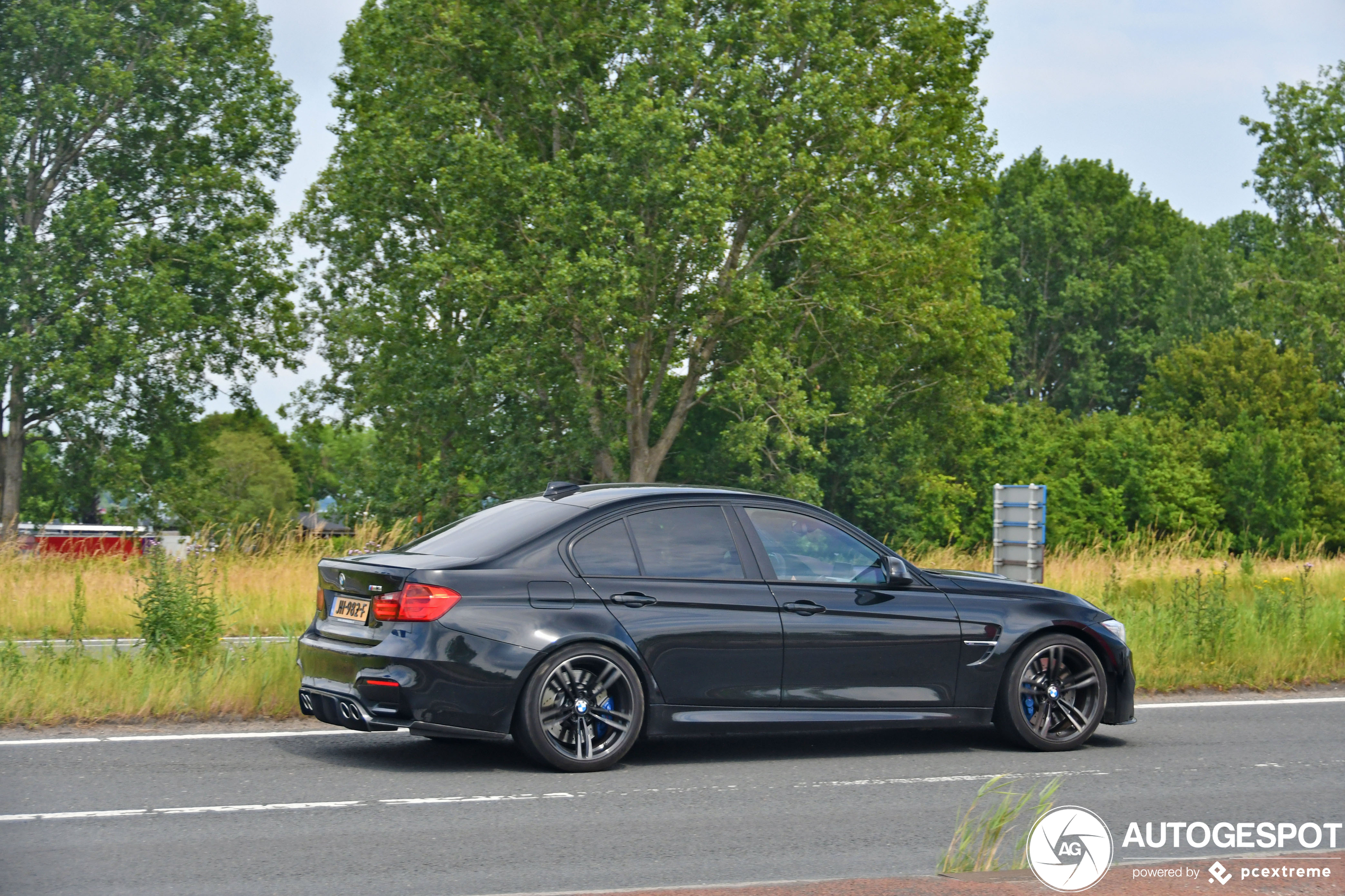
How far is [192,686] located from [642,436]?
96.7ft

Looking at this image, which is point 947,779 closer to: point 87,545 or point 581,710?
point 581,710

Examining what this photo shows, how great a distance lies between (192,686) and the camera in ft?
33.1

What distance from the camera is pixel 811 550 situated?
8.88 metres

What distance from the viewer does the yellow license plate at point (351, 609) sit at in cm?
812

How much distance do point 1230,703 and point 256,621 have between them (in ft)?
30.8

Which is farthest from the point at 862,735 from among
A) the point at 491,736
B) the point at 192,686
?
the point at 192,686

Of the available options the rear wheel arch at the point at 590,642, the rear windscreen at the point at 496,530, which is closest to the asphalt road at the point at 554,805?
the rear wheel arch at the point at 590,642

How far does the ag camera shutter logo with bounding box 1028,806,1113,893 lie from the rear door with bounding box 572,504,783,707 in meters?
1.96

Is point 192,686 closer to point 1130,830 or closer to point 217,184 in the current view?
point 1130,830

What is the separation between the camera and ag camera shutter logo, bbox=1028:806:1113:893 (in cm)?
545

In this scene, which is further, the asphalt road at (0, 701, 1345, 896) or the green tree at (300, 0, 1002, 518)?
the green tree at (300, 0, 1002, 518)

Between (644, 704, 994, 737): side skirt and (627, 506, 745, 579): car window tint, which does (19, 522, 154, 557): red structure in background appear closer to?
(627, 506, 745, 579): car window tint

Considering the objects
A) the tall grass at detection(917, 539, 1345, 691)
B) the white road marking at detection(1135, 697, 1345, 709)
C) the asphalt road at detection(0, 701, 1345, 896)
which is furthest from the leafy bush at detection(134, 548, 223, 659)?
the tall grass at detection(917, 539, 1345, 691)

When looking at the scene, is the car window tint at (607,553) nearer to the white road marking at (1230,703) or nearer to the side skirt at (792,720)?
the side skirt at (792,720)
